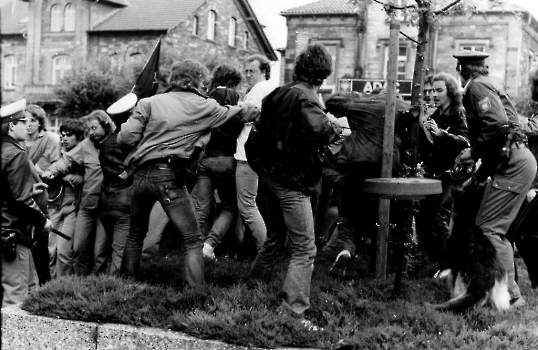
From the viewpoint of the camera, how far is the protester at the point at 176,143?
649 centimetres

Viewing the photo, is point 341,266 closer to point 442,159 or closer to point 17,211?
point 442,159

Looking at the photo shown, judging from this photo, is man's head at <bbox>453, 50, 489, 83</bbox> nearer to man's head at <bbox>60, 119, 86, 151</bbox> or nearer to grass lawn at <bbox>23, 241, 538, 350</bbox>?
grass lawn at <bbox>23, 241, 538, 350</bbox>

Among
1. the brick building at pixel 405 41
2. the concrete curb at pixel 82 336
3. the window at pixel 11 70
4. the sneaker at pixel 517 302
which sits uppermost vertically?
the brick building at pixel 405 41

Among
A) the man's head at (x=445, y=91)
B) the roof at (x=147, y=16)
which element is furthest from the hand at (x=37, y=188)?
the roof at (x=147, y=16)

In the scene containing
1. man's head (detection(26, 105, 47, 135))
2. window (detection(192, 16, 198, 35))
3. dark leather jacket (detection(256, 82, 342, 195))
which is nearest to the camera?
dark leather jacket (detection(256, 82, 342, 195))

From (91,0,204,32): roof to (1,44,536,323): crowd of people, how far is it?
132 feet

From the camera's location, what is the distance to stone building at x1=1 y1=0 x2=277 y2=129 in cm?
4881

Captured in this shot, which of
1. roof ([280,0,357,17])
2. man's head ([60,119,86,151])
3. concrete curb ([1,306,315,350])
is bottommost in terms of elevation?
concrete curb ([1,306,315,350])

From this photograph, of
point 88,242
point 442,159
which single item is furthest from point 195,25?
point 442,159

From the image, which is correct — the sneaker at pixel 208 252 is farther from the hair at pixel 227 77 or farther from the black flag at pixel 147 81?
the black flag at pixel 147 81

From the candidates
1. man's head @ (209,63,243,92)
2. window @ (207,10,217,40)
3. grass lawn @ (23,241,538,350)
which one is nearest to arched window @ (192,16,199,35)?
window @ (207,10,217,40)

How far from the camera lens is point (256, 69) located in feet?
27.6

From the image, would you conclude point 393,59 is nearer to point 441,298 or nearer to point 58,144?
point 441,298

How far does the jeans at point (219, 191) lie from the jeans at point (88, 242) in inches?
42.6
